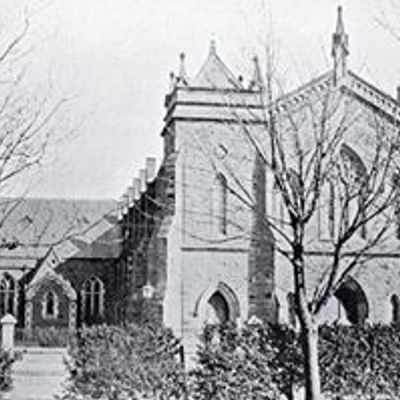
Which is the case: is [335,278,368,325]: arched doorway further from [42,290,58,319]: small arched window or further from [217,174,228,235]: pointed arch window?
[42,290,58,319]: small arched window

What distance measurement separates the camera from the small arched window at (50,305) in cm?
5812

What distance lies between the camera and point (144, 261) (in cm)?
4478

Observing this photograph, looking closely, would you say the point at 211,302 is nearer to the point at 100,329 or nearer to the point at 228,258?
the point at 228,258

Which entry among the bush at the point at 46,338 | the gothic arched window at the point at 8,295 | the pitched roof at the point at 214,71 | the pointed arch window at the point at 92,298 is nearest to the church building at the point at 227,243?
the pitched roof at the point at 214,71

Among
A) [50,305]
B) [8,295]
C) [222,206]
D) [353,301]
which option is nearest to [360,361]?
[222,206]

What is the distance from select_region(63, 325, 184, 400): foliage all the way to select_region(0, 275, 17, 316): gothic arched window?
41105 mm

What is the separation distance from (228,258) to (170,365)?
61.2ft

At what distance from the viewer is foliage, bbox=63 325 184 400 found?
1853cm

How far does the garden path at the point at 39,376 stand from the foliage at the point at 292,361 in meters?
3.69

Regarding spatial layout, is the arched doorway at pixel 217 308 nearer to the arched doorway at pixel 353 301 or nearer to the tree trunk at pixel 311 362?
the arched doorway at pixel 353 301

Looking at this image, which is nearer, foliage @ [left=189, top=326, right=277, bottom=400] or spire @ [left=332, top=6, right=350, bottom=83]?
foliage @ [left=189, top=326, right=277, bottom=400]

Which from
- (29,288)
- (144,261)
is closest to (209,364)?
(144,261)

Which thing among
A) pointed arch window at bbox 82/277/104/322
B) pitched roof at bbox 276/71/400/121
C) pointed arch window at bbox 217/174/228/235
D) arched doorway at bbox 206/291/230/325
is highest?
pitched roof at bbox 276/71/400/121

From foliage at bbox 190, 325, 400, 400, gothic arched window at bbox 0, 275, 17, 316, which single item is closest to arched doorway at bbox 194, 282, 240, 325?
foliage at bbox 190, 325, 400, 400
